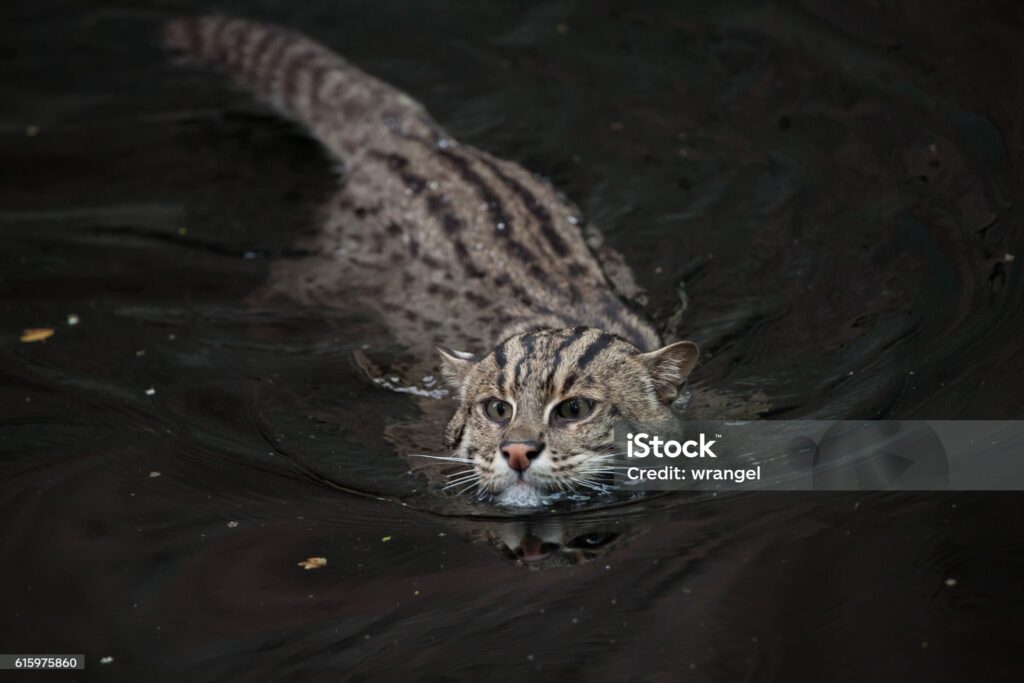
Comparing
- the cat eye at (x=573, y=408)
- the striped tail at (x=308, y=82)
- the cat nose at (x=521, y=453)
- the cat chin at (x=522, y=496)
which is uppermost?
the striped tail at (x=308, y=82)

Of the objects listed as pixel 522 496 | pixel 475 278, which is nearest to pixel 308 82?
pixel 475 278

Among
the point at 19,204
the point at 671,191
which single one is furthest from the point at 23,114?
the point at 671,191

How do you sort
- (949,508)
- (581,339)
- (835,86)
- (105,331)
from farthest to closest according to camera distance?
(835,86) → (105,331) → (581,339) → (949,508)

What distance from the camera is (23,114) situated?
10.7m

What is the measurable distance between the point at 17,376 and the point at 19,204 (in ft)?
7.74

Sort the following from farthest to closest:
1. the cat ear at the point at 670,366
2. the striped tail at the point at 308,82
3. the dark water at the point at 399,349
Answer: the striped tail at the point at 308,82, the cat ear at the point at 670,366, the dark water at the point at 399,349

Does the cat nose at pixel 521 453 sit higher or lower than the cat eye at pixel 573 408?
lower

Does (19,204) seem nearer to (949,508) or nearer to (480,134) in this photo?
(480,134)

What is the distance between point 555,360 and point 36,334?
3.48 m

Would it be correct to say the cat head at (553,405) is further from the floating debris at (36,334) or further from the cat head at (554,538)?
the floating debris at (36,334)

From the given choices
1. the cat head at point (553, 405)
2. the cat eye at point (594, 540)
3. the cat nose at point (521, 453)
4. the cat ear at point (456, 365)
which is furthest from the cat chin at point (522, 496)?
the cat ear at point (456, 365)

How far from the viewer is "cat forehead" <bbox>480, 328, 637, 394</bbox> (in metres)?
6.43

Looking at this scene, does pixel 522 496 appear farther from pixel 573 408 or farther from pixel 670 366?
pixel 670 366

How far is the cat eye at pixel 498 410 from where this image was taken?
21.3 ft
